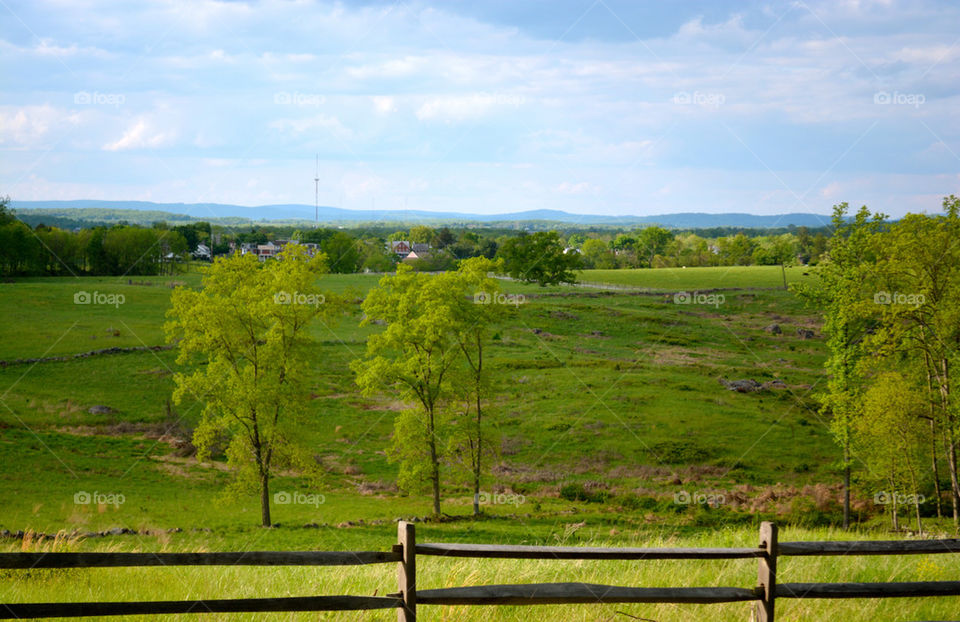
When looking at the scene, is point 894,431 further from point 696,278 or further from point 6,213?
point 6,213

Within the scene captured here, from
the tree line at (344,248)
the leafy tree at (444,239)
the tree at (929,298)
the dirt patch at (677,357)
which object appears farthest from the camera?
the leafy tree at (444,239)

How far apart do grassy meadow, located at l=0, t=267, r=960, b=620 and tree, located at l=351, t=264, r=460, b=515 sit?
2.49m

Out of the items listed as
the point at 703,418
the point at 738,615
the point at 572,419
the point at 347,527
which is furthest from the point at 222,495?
the point at 703,418

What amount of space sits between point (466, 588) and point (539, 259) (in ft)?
352

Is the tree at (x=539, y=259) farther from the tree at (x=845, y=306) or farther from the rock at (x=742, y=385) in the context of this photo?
the tree at (x=845, y=306)

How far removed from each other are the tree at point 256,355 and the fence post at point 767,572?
30.9 meters

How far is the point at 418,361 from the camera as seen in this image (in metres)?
38.0

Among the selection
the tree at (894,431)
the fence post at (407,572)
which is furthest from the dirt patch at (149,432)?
the fence post at (407,572)

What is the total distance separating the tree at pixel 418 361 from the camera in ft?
123

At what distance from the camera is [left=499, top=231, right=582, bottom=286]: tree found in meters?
114

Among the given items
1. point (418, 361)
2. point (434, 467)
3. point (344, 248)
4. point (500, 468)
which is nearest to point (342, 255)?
point (344, 248)

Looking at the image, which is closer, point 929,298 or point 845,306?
point 929,298

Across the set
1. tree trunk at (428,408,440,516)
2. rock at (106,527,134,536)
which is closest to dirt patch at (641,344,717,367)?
tree trunk at (428,408,440,516)

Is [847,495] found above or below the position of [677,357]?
below
